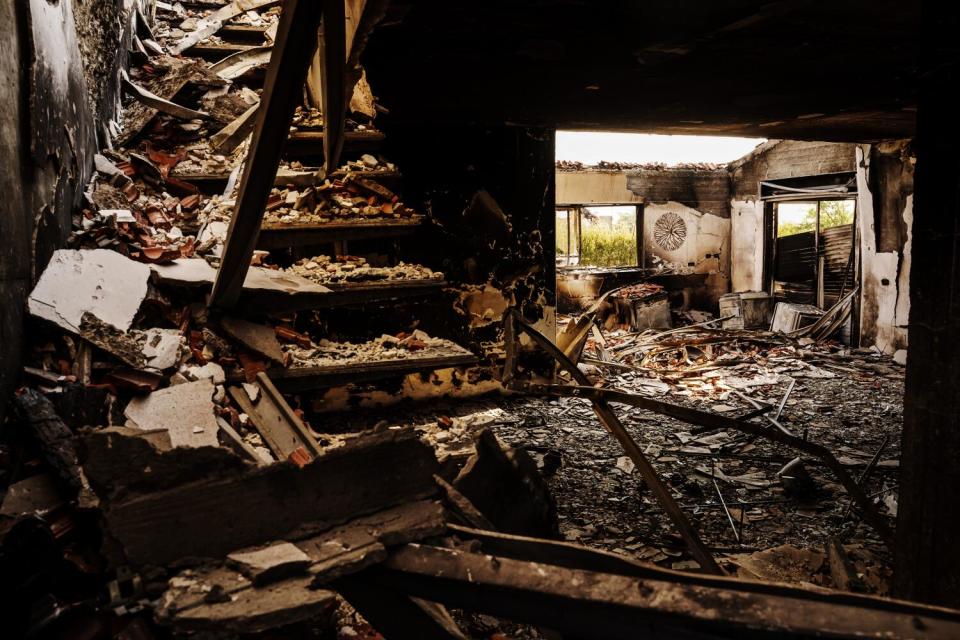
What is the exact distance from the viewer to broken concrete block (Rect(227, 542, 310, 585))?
3.87 feet

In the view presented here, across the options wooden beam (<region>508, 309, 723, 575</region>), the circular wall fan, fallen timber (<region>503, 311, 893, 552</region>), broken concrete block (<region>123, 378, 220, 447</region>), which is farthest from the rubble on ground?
the circular wall fan

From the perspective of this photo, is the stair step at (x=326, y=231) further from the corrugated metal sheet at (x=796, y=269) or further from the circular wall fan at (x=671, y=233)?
the circular wall fan at (x=671, y=233)

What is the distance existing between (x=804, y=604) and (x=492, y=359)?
443 centimetres

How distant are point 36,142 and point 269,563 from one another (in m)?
1.97

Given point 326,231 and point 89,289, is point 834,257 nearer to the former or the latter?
point 326,231

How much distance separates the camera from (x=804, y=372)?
769 centimetres

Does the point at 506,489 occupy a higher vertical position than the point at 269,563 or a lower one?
lower

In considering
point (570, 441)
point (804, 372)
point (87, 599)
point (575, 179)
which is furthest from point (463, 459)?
point (575, 179)

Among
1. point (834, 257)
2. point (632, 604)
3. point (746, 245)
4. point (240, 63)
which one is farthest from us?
point (746, 245)

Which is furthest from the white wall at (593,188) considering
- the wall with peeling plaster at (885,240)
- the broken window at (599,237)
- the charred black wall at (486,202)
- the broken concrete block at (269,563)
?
the broken concrete block at (269,563)

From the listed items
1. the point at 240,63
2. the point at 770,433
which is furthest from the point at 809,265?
the point at 240,63

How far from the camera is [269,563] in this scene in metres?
1.20

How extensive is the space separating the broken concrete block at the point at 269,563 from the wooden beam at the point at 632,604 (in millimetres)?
175

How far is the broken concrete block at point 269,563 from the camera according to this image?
118 centimetres
